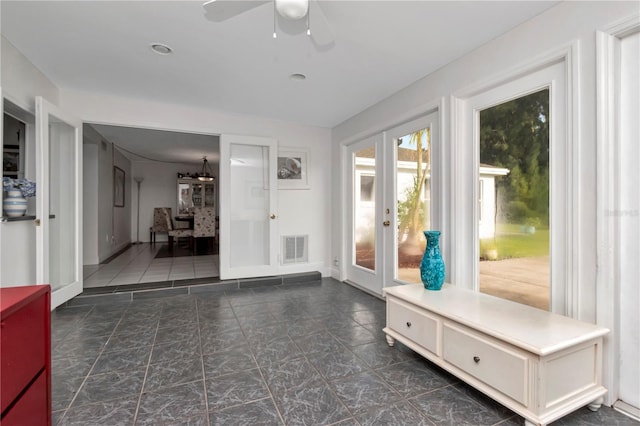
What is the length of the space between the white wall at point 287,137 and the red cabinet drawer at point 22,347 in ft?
9.47

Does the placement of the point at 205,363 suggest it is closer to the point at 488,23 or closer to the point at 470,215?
the point at 470,215

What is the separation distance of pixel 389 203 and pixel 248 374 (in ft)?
7.52

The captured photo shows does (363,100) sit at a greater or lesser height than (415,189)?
greater

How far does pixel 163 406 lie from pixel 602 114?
9.14 feet

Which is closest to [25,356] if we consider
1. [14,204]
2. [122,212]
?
[14,204]

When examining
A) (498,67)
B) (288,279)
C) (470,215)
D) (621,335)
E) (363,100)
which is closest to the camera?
(621,335)

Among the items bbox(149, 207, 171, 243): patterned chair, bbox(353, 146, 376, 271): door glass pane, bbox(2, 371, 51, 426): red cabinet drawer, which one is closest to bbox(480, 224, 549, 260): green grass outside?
bbox(353, 146, 376, 271): door glass pane

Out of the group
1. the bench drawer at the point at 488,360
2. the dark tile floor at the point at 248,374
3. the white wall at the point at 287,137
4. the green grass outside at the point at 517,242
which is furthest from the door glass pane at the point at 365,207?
the bench drawer at the point at 488,360

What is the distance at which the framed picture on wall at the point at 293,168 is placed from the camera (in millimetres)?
4398

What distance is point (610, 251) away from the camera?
1.59 metres

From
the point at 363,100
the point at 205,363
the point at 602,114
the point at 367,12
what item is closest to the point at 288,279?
the point at 205,363

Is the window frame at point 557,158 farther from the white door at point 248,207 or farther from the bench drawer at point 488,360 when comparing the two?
the white door at point 248,207

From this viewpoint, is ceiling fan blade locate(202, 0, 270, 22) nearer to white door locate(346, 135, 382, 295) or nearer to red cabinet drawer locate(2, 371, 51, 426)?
red cabinet drawer locate(2, 371, 51, 426)

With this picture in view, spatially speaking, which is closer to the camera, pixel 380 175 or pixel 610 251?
pixel 610 251
